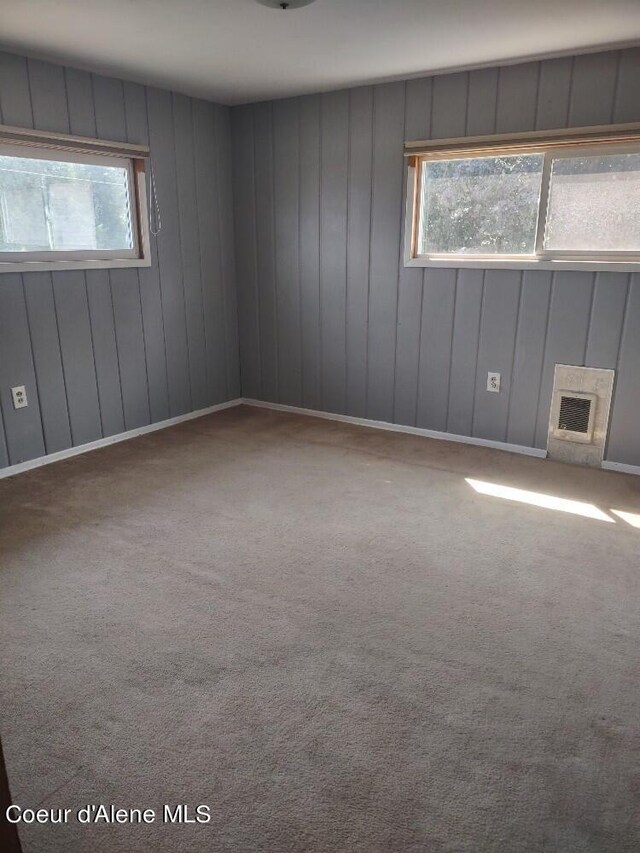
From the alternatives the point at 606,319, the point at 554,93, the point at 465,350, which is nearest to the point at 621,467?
the point at 606,319

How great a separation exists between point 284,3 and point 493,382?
231 cm

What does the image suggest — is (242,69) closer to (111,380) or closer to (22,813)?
(111,380)

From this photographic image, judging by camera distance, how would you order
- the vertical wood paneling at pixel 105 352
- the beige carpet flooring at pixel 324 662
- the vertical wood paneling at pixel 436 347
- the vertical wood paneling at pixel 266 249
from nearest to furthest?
the beige carpet flooring at pixel 324 662
the vertical wood paneling at pixel 105 352
the vertical wood paneling at pixel 436 347
the vertical wood paneling at pixel 266 249

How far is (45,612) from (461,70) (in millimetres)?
3435

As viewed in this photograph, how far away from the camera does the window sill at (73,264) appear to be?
3268 mm

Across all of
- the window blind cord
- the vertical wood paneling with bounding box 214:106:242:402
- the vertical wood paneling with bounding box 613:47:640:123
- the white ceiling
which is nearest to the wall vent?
the vertical wood paneling with bounding box 613:47:640:123

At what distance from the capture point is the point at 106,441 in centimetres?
397

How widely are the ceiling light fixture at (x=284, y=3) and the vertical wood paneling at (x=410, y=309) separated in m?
1.40

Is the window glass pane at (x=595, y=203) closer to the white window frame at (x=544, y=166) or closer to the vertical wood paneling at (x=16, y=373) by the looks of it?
the white window frame at (x=544, y=166)

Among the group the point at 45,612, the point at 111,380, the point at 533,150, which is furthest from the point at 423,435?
the point at 45,612

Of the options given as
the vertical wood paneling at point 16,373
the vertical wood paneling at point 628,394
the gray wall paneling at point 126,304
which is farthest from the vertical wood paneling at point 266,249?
the vertical wood paneling at point 628,394

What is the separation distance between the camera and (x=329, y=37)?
286cm

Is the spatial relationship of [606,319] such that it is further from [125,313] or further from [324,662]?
[125,313]

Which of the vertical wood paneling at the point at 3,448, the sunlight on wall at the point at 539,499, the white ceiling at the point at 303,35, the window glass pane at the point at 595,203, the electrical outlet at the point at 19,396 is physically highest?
the white ceiling at the point at 303,35
